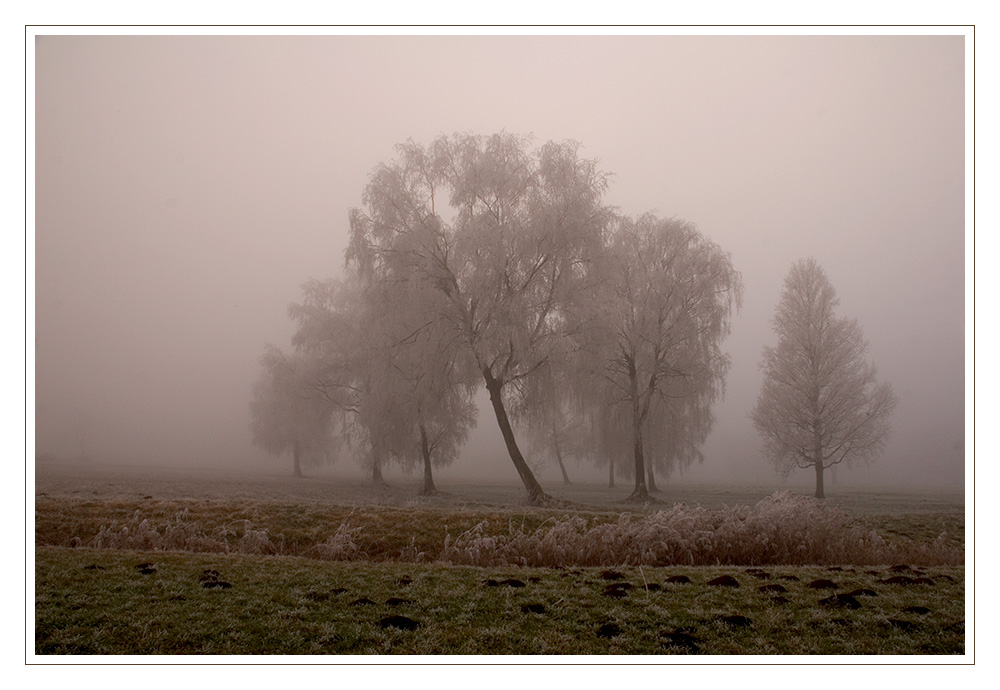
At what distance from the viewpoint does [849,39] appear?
815 centimetres

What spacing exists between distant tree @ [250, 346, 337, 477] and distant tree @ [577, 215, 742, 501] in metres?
4.62

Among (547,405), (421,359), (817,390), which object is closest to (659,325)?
(547,405)

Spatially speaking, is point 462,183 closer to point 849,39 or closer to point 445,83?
point 445,83

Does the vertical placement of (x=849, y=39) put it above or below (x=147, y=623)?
above

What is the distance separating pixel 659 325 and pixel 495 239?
333 centimetres

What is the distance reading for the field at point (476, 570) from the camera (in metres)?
5.96

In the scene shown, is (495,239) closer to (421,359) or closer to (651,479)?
(421,359)

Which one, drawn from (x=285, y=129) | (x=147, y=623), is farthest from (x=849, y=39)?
(x=147, y=623)

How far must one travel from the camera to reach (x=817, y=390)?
444 inches

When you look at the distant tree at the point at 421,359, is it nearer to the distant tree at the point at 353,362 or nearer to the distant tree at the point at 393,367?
the distant tree at the point at 393,367

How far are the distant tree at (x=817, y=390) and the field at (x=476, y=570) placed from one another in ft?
4.36

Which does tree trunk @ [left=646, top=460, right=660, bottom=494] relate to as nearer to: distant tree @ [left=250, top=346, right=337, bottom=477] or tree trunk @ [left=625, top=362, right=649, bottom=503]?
A: tree trunk @ [left=625, top=362, right=649, bottom=503]

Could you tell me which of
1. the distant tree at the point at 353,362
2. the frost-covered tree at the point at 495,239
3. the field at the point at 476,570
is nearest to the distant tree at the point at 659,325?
the frost-covered tree at the point at 495,239
